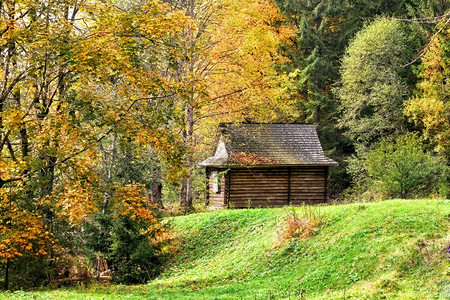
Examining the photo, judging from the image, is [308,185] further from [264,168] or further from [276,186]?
[264,168]

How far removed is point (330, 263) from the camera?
41.9ft

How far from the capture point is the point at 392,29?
33.6 meters

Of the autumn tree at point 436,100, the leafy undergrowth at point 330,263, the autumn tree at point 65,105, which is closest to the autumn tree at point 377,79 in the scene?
the autumn tree at point 436,100

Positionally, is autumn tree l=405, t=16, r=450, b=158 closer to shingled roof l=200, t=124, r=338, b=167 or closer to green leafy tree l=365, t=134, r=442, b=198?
green leafy tree l=365, t=134, r=442, b=198

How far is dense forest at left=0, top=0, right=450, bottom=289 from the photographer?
40.5ft

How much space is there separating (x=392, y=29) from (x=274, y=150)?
13.5 m

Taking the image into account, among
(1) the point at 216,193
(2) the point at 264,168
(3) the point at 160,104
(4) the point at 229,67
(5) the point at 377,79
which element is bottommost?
(1) the point at 216,193

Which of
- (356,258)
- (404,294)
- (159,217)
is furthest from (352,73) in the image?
(404,294)

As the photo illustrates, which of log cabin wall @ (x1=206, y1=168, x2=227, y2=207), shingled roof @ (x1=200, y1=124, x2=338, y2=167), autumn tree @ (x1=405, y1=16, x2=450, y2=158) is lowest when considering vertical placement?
log cabin wall @ (x1=206, y1=168, x2=227, y2=207)

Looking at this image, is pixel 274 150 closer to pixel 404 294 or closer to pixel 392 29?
pixel 392 29

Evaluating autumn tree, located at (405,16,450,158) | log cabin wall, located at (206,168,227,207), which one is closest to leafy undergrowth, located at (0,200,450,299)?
log cabin wall, located at (206,168,227,207)

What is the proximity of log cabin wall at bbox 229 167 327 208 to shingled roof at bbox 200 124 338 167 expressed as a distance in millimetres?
706

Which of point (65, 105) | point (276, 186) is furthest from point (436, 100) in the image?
point (65, 105)

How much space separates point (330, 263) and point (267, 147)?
50.5ft
